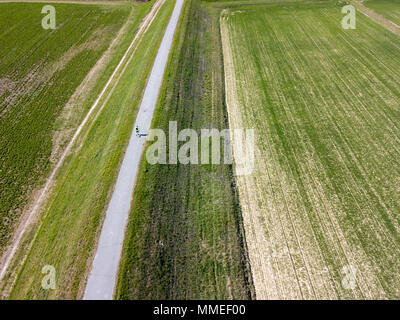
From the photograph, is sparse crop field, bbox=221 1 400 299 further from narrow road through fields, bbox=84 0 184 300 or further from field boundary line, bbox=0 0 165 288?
field boundary line, bbox=0 0 165 288

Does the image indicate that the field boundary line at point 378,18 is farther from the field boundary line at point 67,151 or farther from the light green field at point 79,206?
the light green field at point 79,206

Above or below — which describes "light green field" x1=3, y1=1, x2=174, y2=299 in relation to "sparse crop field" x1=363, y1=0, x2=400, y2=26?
below

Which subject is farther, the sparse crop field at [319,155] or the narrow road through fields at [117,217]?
the sparse crop field at [319,155]

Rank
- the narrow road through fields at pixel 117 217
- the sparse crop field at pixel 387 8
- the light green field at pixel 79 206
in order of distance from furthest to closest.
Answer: the sparse crop field at pixel 387 8, the light green field at pixel 79 206, the narrow road through fields at pixel 117 217

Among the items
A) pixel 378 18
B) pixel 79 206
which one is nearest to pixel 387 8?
pixel 378 18

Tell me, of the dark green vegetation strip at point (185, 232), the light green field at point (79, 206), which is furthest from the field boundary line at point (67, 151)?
the dark green vegetation strip at point (185, 232)

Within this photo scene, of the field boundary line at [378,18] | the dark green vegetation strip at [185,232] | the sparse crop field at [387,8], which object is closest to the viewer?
the dark green vegetation strip at [185,232]

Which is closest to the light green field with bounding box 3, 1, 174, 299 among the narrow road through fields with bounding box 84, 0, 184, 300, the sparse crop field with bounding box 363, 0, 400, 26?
the narrow road through fields with bounding box 84, 0, 184, 300
